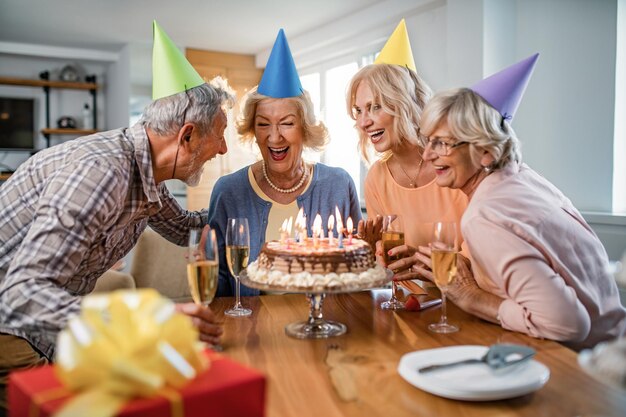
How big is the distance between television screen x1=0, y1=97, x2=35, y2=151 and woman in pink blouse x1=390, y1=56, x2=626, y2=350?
8.03m

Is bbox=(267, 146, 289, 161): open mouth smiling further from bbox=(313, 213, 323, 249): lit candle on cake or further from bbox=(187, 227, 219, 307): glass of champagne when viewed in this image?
bbox=(187, 227, 219, 307): glass of champagne

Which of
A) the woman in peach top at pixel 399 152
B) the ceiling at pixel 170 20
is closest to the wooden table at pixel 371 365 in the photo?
the woman in peach top at pixel 399 152

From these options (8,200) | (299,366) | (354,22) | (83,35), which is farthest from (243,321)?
(83,35)

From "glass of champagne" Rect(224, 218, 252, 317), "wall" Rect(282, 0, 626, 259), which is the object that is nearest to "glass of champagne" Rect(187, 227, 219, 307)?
"glass of champagne" Rect(224, 218, 252, 317)

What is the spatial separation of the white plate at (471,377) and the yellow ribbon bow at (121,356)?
429mm

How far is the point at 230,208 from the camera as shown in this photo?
7.02 ft

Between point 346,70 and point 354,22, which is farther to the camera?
point 346,70

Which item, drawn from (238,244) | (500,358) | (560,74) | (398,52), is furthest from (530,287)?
(560,74)

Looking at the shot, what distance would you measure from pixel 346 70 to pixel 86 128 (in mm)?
4387

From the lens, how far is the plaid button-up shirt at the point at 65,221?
1.18 meters

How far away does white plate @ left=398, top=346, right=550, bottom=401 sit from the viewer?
3.01 feet

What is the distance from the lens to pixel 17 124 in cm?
812

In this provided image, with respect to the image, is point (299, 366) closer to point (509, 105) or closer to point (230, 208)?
point (509, 105)

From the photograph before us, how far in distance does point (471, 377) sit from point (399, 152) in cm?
136
